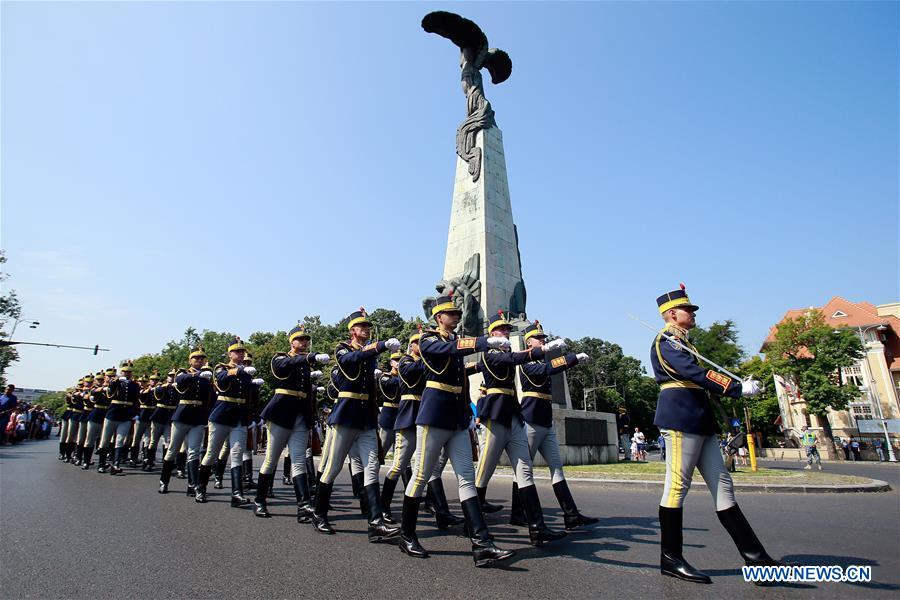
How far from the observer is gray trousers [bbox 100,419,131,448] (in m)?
11.5

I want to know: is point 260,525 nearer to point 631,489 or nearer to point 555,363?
point 555,363

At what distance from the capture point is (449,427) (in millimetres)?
4637

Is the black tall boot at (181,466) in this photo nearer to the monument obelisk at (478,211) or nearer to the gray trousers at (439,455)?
the monument obelisk at (478,211)

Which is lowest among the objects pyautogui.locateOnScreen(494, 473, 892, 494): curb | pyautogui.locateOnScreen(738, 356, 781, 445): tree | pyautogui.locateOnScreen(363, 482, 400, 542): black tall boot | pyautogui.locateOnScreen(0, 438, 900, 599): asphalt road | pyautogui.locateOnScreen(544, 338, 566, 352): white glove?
pyautogui.locateOnScreen(0, 438, 900, 599): asphalt road

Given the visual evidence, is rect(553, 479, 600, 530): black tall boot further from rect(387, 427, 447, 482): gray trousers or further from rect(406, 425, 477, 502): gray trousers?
rect(406, 425, 477, 502): gray trousers

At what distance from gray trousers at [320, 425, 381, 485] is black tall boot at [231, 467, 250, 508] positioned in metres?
2.29

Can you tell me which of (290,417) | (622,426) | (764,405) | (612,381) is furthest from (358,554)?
(612,381)

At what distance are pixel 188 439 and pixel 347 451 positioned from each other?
14.1 ft

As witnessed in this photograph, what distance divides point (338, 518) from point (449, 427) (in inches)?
104

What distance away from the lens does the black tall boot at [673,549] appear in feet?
12.2

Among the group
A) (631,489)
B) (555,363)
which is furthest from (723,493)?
(631,489)

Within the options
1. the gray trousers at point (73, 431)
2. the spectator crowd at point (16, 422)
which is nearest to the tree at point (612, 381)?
the spectator crowd at point (16, 422)

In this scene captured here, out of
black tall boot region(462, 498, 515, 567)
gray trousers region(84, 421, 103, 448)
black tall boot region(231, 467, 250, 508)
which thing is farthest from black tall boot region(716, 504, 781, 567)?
gray trousers region(84, 421, 103, 448)

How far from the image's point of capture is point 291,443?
6.40m
